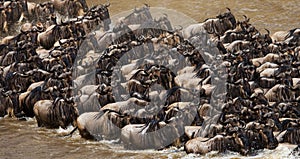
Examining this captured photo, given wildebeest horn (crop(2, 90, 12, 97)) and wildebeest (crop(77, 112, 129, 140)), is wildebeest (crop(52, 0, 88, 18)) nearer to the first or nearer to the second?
wildebeest horn (crop(2, 90, 12, 97))

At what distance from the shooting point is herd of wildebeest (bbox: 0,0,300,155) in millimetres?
17234

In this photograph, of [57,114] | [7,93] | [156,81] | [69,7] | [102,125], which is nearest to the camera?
[102,125]

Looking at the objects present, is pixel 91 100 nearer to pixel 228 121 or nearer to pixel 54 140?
pixel 54 140

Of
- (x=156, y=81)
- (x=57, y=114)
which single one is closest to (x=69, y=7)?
(x=156, y=81)

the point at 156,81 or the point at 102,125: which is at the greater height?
the point at 156,81

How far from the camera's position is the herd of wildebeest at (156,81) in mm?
17234

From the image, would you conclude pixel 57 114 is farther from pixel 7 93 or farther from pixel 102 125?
pixel 7 93

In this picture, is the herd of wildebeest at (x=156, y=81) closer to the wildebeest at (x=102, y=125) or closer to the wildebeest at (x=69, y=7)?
the wildebeest at (x=102, y=125)

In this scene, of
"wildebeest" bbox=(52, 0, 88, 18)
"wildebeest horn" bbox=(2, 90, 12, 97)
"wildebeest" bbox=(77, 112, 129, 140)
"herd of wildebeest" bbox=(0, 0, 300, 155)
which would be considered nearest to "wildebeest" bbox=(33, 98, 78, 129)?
"herd of wildebeest" bbox=(0, 0, 300, 155)

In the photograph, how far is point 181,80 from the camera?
2055 cm

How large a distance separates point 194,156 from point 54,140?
4.09 metres

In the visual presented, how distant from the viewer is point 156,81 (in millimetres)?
20156

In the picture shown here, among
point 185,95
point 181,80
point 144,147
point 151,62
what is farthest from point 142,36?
point 144,147

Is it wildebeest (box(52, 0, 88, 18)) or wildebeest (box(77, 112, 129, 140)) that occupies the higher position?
wildebeest (box(52, 0, 88, 18))
